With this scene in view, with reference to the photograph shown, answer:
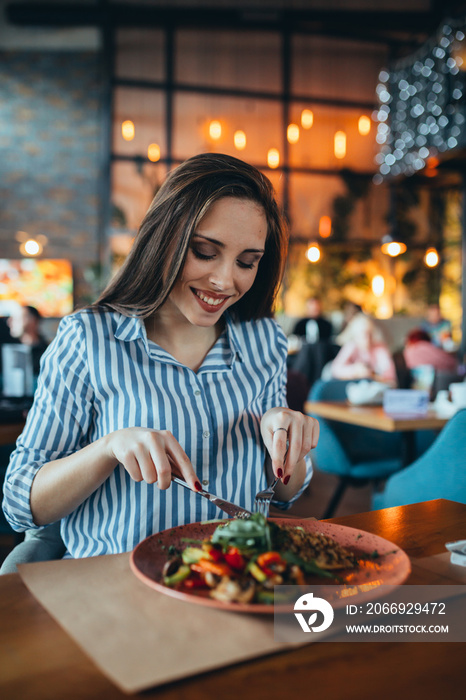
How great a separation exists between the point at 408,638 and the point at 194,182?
861mm

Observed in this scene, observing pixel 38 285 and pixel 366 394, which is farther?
pixel 38 285

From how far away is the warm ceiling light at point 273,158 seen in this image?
→ 30.5 ft

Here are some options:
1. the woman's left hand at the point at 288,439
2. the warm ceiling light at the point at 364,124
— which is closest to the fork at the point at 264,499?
the woman's left hand at the point at 288,439

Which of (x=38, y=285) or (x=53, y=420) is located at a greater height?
(x=38, y=285)

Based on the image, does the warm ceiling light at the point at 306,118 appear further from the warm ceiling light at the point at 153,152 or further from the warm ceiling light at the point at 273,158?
the warm ceiling light at the point at 153,152

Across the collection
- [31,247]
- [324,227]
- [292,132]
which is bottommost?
[31,247]

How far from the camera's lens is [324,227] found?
382 inches

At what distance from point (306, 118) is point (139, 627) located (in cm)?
987

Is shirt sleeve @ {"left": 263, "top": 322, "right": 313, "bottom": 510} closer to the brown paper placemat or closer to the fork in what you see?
the fork

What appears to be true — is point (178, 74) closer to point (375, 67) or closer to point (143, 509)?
point (375, 67)

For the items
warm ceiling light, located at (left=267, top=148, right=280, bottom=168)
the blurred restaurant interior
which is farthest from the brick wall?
warm ceiling light, located at (left=267, top=148, right=280, bottom=168)

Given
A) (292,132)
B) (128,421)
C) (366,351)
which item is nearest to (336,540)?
(128,421)

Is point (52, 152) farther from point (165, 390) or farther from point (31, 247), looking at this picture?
→ point (165, 390)

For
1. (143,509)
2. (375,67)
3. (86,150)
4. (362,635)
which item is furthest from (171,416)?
(375,67)
